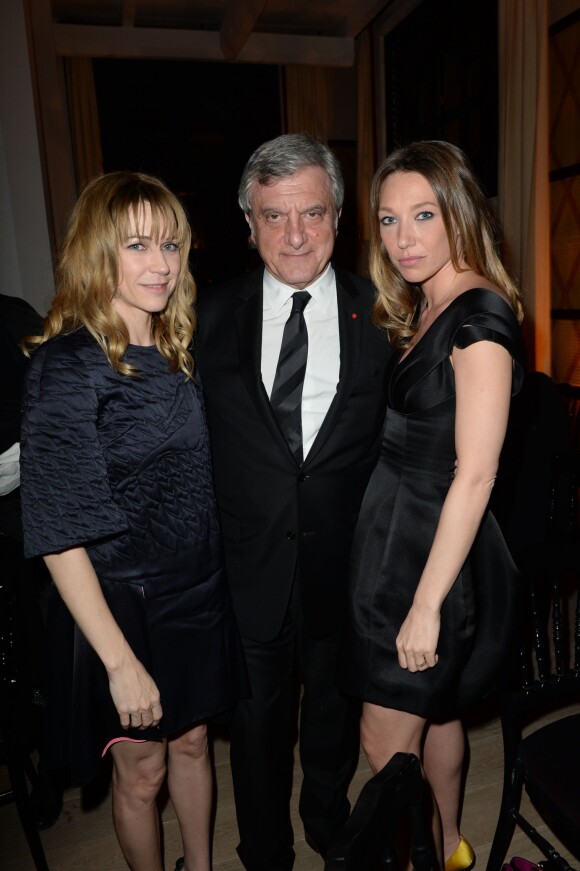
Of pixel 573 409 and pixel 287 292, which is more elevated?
pixel 287 292

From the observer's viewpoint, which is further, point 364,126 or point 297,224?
point 364,126

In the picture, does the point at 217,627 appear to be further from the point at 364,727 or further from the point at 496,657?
the point at 496,657

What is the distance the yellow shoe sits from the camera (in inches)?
68.0

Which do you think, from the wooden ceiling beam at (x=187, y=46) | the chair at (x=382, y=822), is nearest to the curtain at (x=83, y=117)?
the wooden ceiling beam at (x=187, y=46)

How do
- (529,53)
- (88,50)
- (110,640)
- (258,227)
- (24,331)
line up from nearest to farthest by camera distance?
(110,640)
(258,227)
(24,331)
(529,53)
(88,50)

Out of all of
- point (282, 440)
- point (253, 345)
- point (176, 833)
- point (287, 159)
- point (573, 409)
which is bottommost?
point (176, 833)

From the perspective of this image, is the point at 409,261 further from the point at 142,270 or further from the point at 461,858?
the point at 461,858

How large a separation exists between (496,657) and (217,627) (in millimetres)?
631

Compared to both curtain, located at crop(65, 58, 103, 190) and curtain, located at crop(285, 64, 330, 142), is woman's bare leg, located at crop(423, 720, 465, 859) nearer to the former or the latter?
curtain, located at crop(65, 58, 103, 190)

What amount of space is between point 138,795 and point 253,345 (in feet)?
3.48

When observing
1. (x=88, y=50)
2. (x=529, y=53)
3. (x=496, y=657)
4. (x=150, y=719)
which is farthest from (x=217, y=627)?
(x=88, y=50)

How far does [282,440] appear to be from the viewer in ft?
4.99

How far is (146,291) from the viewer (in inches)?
53.6

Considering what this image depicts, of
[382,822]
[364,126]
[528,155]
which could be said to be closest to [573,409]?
[528,155]
